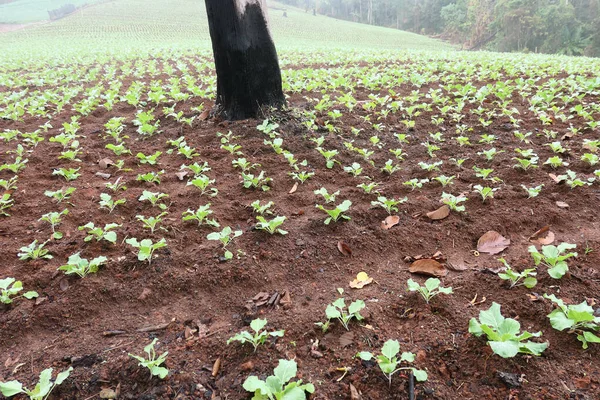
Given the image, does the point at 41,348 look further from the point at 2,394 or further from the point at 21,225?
the point at 21,225

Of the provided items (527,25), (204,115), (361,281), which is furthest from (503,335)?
(527,25)

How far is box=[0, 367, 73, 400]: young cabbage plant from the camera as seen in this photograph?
4.85ft

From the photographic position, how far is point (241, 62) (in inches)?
177

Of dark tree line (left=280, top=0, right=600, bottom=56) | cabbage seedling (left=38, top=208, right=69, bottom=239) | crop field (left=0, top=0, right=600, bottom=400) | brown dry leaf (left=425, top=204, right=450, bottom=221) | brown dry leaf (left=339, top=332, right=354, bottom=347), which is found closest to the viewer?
crop field (left=0, top=0, right=600, bottom=400)

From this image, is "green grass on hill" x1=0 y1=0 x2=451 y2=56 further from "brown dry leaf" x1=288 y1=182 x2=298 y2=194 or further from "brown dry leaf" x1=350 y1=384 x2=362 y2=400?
"brown dry leaf" x1=350 y1=384 x2=362 y2=400

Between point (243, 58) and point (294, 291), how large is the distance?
3.35 metres

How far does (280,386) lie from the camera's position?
4.70ft

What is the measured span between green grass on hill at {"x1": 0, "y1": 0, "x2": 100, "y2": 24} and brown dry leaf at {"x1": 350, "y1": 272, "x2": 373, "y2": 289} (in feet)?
206

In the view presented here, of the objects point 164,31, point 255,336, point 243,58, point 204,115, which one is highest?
point 164,31

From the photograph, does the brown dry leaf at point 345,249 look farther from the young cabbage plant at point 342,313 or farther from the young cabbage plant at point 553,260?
the young cabbage plant at point 553,260

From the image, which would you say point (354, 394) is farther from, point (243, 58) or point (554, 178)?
point (243, 58)

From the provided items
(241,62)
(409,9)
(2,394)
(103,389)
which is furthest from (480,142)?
(409,9)

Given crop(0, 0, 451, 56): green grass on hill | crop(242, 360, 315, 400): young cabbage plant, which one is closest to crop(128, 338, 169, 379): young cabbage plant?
crop(242, 360, 315, 400): young cabbage plant

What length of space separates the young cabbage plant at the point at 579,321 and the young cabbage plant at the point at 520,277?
0.72ft
